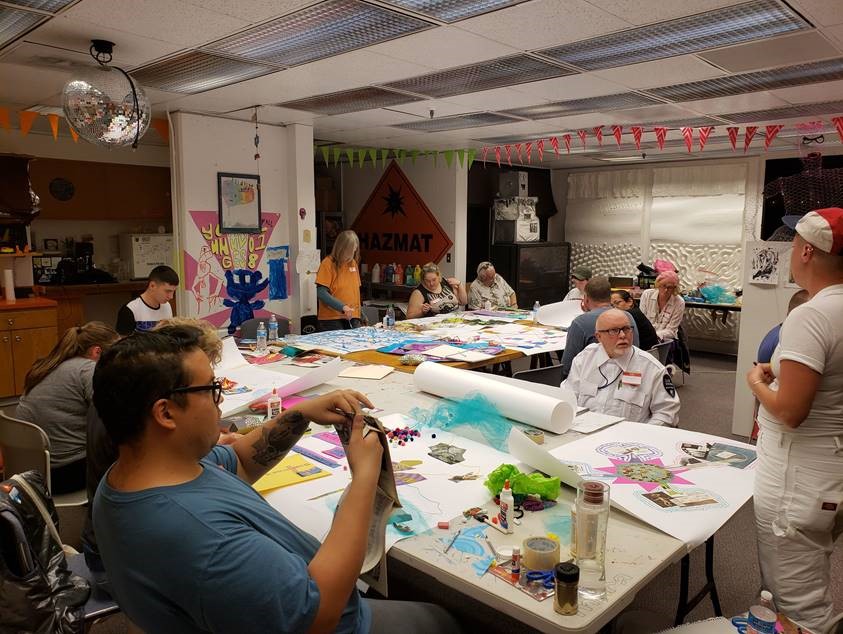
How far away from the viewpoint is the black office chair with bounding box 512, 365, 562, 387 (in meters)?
3.58

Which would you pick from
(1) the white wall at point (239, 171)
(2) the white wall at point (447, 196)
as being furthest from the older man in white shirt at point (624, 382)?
(2) the white wall at point (447, 196)

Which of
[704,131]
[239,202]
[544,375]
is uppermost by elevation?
[704,131]

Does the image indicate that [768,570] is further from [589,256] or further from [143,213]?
[589,256]

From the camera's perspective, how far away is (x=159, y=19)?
3092mm

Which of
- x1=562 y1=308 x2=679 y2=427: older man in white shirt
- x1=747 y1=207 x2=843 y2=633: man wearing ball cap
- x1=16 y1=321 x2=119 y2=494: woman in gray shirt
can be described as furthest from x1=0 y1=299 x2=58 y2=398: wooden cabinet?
x1=747 y1=207 x2=843 y2=633: man wearing ball cap

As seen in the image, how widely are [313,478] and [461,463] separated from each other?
1.71 feet

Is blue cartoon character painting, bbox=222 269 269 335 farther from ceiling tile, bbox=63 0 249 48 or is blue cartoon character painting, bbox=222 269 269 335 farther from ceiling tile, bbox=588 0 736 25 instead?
ceiling tile, bbox=588 0 736 25

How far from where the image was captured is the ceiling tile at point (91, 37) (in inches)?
124

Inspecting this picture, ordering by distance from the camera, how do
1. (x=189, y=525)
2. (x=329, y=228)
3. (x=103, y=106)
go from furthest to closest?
(x=329, y=228)
(x=103, y=106)
(x=189, y=525)

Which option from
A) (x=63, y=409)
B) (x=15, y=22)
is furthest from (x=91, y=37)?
(x=63, y=409)

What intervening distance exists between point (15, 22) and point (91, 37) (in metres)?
0.35

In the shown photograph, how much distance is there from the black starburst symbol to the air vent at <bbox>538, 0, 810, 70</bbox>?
198 inches

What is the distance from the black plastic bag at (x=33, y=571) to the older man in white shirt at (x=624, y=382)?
228cm

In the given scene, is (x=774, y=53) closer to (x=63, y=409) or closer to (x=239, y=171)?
(x=63, y=409)
